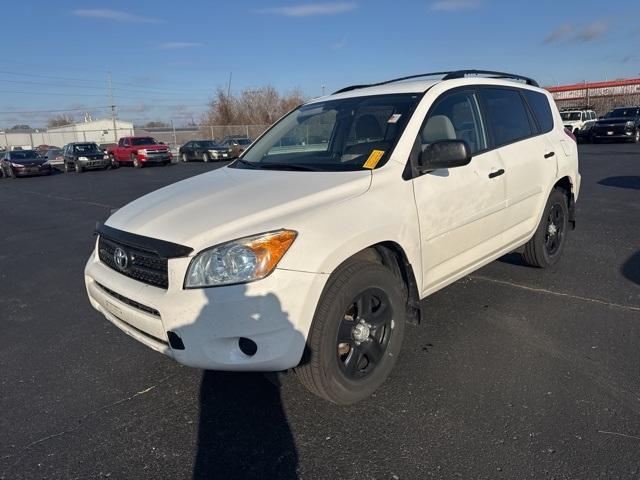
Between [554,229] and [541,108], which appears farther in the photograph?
[554,229]

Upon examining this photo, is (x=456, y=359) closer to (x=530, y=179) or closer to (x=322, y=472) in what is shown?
(x=322, y=472)

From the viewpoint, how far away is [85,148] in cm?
2903

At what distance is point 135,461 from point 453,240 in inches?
96.9

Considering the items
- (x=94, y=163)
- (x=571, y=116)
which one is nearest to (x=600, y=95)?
(x=571, y=116)

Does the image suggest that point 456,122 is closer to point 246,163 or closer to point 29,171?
point 246,163

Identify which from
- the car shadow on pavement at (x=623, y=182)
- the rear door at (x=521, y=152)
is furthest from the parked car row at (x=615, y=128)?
the rear door at (x=521, y=152)

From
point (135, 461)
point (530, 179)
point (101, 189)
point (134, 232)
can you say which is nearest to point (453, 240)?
point (530, 179)

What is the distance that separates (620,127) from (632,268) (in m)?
23.6

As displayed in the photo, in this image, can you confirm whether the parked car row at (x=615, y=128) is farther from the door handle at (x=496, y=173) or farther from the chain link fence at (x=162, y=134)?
the chain link fence at (x=162, y=134)

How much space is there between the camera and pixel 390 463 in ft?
8.18

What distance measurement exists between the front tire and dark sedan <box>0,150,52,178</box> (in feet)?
92.0

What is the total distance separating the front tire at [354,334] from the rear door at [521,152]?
5.46ft

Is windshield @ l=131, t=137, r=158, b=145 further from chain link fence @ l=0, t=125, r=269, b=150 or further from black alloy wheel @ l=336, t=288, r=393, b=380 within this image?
black alloy wheel @ l=336, t=288, r=393, b=380

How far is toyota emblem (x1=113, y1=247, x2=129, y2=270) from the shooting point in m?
2.99
